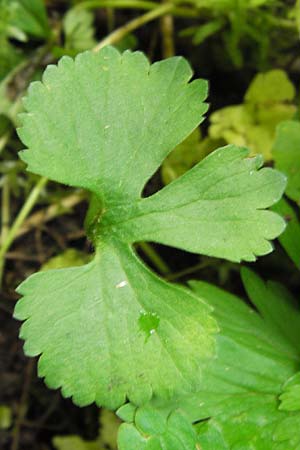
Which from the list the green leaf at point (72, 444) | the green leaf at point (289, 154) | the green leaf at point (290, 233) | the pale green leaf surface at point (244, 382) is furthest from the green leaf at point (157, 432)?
the green leaf at point (72, 444)

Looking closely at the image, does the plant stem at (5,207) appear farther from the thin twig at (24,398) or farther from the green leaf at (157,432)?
the green leaf at (157,432)

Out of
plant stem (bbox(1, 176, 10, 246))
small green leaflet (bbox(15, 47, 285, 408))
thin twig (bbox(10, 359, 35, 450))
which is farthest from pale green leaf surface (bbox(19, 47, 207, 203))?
thin twig (bbox(10, 359, 35, 450))

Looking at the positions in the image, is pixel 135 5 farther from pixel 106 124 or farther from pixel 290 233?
pixel 290 233

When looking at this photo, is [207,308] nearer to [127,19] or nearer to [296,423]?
[296,423]

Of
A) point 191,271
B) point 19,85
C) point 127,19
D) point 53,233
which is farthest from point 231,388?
point 127,19

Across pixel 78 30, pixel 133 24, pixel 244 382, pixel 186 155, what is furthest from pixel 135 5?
pixel 244 382

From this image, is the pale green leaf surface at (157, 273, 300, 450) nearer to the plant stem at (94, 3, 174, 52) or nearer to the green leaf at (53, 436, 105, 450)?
the green leaf at (53, 436, 105, 450)

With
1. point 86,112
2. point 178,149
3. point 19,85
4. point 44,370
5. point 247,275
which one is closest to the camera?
point 44,370

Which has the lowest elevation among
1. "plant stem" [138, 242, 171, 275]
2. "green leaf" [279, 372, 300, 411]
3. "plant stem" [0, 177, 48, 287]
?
"green leaf" [279, 372, 300, 411]
